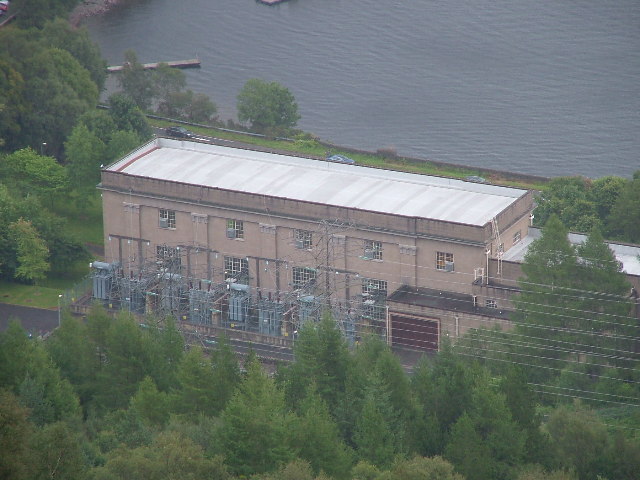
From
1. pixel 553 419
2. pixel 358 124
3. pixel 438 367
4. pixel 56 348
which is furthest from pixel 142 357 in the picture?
pixel 358 124

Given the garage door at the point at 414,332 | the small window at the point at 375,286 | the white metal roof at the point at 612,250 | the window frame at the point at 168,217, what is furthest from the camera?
the window frame at the point at 168,217

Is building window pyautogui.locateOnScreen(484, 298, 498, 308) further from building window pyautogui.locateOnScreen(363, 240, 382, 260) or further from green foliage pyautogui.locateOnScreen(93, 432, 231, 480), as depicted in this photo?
green foliage pyautogui.locateOnScreen(93, 432, 231, 480)

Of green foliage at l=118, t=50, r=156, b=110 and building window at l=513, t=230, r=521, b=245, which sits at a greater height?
green foliage at l=118, t=50, r=156, b=110

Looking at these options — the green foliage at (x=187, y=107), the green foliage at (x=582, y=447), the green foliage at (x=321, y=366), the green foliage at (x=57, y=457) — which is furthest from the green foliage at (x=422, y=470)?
the green foliage at (x=187, y=107)


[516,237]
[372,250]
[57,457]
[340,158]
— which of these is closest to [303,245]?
[372,250]

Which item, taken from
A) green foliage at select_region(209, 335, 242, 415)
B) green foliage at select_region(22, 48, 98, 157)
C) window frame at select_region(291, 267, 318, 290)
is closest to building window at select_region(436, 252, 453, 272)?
window frame at select_region(291, 267, 318, 290)

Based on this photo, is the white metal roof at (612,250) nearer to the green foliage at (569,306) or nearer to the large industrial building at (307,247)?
the large industrial building at (307,247)
